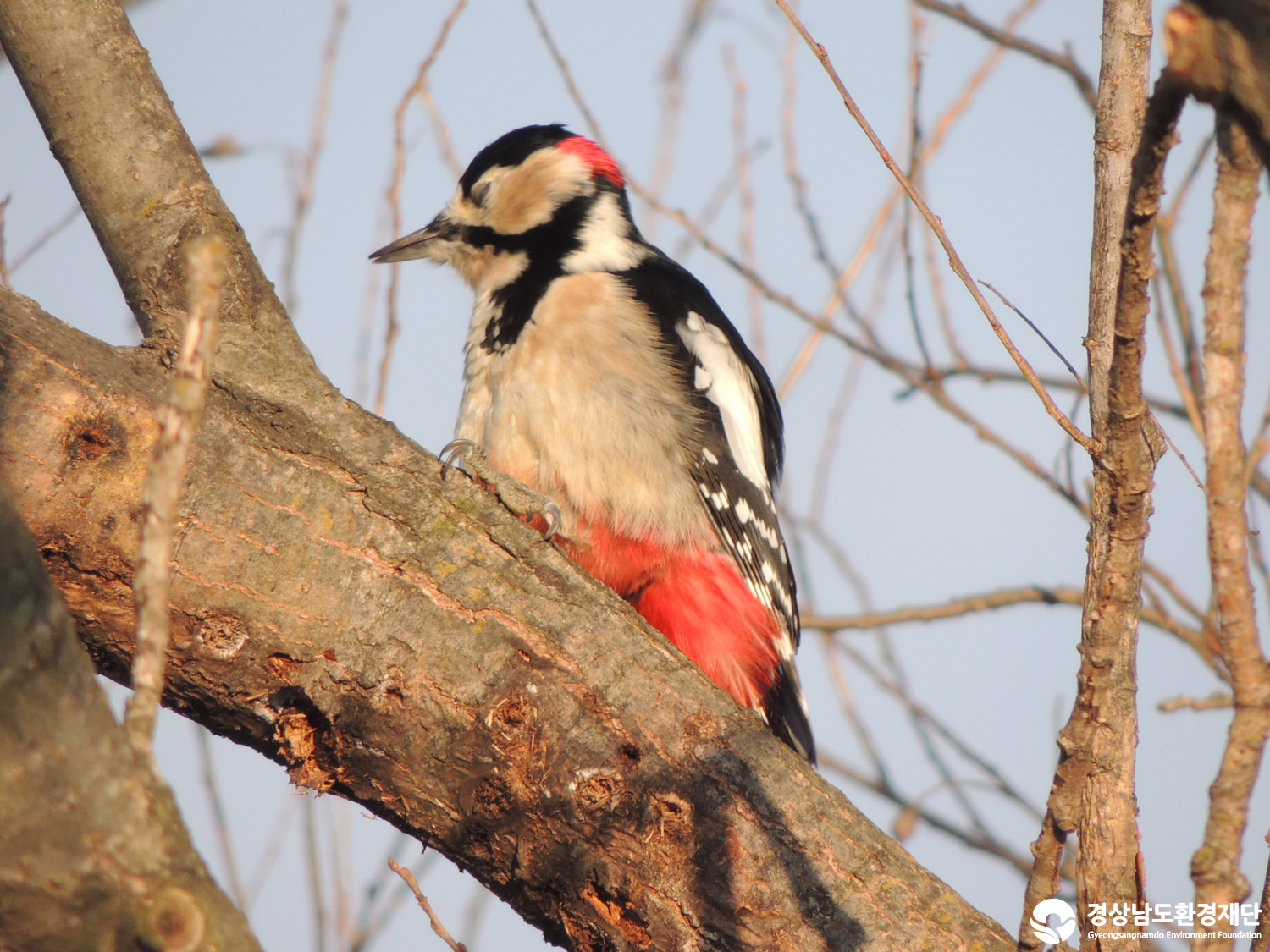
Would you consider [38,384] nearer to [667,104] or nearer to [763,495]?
[763,495]

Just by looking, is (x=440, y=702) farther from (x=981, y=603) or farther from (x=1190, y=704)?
(x=981, y=603)

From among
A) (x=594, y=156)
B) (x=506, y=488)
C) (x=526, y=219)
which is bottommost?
(x=506, y=488)

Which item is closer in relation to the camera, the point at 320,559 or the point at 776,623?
the point at 320,559

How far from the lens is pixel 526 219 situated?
12.8 ft

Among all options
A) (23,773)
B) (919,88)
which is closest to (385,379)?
(919,88)

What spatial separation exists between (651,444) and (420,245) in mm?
1299

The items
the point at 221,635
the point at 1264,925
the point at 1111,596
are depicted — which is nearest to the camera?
the point at 1264,925

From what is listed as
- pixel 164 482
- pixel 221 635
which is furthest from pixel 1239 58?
pixel 221 635

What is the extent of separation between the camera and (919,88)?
3480 mm

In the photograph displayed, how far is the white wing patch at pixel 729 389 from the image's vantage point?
11.3ft

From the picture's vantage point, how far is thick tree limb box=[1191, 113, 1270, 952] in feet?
4.11

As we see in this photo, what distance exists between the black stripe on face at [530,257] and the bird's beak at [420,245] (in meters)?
0.08

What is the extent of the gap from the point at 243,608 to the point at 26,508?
39cm

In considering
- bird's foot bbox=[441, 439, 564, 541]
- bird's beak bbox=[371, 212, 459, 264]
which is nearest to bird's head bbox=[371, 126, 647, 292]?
bird's beak bbox=[371, 212, 459, 264]
